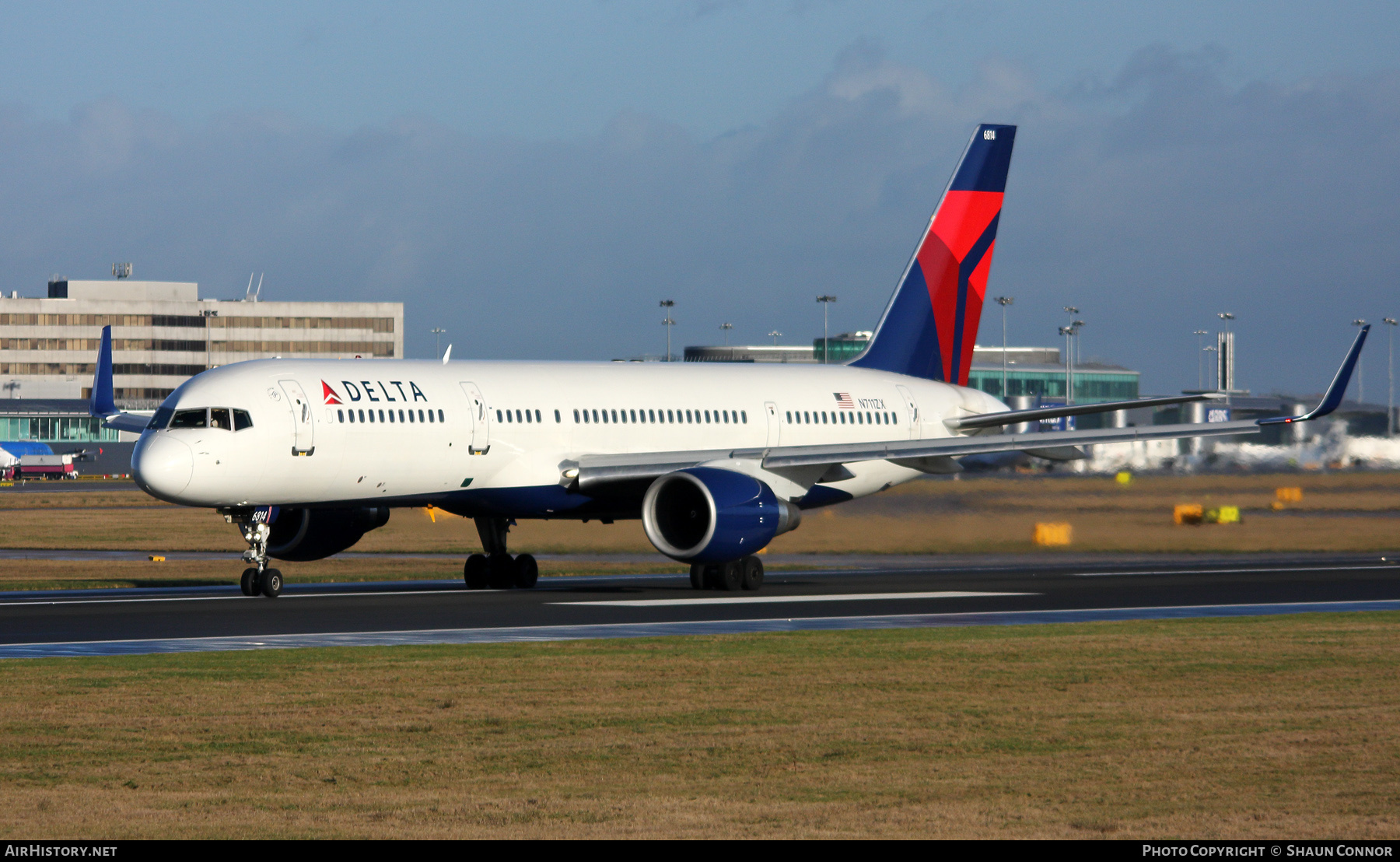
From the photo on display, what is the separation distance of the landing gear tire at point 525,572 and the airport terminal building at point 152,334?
148196 mm

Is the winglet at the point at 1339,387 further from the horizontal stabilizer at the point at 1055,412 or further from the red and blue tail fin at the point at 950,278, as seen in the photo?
the red and blue tail fin at the point at 950,278

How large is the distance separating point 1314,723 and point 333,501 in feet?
66.0

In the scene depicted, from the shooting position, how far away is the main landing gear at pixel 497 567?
35781 millimetres

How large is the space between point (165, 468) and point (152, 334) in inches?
6468

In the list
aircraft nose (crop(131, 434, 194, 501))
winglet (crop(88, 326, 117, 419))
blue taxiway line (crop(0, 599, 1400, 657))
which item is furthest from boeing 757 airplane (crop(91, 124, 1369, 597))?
blue taxiway line (crop(0, 599, 1400, 657))

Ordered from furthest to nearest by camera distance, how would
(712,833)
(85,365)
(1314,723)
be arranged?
(85,365), (1314,723), (712,833)

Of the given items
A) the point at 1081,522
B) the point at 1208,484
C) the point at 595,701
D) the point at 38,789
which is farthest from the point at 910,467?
the point at 38,789

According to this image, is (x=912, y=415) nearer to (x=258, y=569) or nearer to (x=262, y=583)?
(x=258, y=569)

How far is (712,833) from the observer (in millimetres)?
11406

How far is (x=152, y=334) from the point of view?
613ft

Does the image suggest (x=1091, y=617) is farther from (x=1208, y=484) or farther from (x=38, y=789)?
(x=1208, y=484)

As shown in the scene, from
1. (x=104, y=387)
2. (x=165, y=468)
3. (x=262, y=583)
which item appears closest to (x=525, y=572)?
(x=262, y=583)

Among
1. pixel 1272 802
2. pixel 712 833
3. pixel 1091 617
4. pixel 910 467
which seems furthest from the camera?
pixel 910 467

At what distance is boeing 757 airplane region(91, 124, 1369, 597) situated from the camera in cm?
3111
